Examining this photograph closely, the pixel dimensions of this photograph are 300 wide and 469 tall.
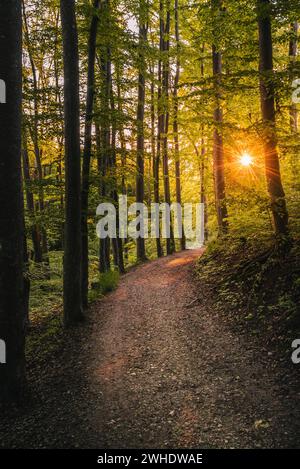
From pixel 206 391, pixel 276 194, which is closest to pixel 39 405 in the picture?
pixel 206 391

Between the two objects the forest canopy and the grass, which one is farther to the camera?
the grass

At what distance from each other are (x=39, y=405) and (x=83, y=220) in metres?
5.87

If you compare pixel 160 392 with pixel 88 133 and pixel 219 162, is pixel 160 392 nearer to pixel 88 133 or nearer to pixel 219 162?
pixel 88 133

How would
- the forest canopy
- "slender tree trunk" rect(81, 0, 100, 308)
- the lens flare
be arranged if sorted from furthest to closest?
the lens flare, "slender tree trunk" rect(81, 0, 100, 308), the forest canopy

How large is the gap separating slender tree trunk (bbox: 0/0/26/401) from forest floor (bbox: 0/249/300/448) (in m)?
0.68

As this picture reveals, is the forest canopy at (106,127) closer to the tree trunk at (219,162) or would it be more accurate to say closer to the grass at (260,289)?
the tree trunk at (219,162)

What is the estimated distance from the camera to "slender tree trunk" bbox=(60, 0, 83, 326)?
8719 mm

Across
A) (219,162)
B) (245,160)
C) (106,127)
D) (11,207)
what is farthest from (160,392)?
(219,162)

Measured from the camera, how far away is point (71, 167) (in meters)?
9.18

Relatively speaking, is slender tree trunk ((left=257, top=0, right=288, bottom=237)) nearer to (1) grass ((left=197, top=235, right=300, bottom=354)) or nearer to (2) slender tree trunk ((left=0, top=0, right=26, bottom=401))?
(1) grass ((left=197, top=235, right=300, bottom=354))

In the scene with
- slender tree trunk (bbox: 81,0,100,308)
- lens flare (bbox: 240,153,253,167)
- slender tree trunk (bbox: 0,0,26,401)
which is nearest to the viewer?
slender tree trunk (bbox: 0,0,26,401)

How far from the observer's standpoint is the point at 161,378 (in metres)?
5.98

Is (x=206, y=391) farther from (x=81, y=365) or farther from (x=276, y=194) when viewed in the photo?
(x=276, y=194)

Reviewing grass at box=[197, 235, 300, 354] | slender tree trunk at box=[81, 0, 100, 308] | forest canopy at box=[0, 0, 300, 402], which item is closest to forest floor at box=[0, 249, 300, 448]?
grass at box=[197, 235, 300, 354]
